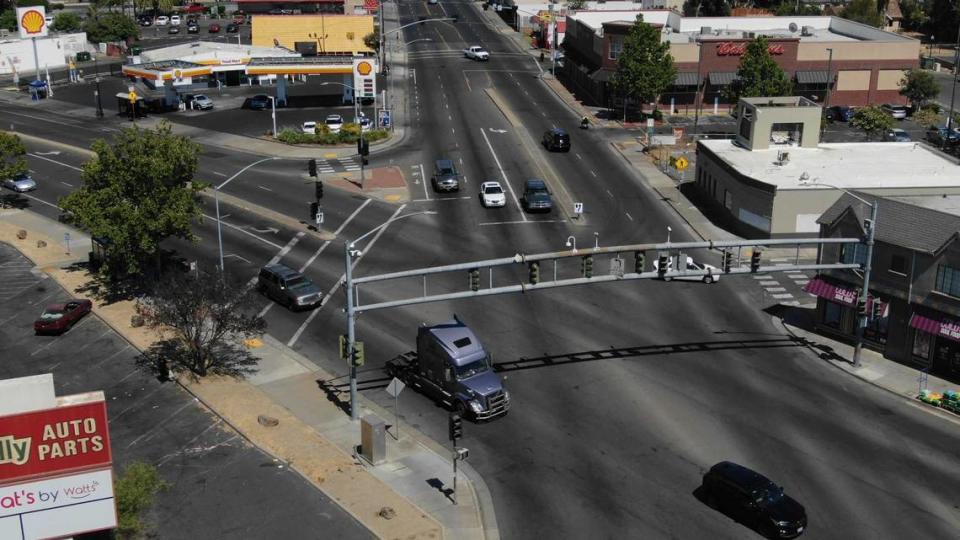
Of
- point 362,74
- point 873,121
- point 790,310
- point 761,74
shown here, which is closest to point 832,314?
point 790,310

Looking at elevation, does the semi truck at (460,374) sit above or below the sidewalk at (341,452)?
above

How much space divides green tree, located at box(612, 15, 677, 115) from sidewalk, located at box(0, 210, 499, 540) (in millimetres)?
63898

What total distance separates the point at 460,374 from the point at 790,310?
78.8 feet

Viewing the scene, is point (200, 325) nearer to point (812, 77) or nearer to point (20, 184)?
point (20, 184)

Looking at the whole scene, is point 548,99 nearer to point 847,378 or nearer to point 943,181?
point 943,181

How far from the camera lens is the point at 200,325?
1982 inches

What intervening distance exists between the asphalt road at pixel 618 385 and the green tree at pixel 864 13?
94399 mm

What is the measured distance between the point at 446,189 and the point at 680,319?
30.0 metres

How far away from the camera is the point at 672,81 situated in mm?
110875

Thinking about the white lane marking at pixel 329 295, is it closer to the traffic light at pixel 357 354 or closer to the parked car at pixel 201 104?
the traffic light at pixel 357 354

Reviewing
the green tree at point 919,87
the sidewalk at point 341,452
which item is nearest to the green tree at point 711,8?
the green tree at point 919,87

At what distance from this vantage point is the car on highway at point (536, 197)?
7731cm

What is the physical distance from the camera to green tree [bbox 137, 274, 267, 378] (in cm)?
4997

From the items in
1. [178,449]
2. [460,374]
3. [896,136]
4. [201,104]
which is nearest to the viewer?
[178,449]
